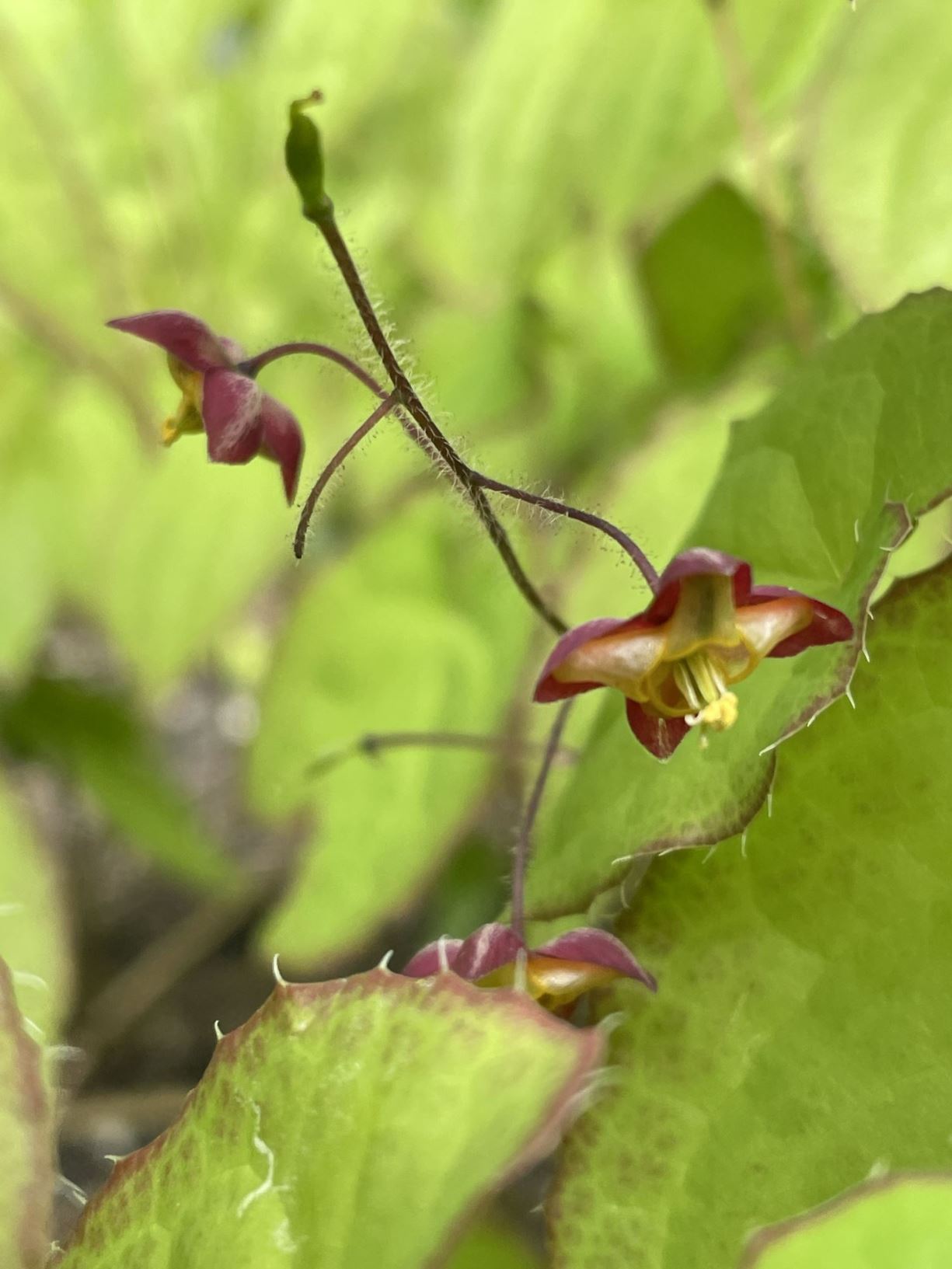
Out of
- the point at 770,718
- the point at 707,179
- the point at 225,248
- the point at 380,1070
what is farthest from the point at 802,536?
the point at 225,248

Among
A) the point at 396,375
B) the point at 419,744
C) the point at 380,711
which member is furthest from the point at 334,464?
the point at 380,711

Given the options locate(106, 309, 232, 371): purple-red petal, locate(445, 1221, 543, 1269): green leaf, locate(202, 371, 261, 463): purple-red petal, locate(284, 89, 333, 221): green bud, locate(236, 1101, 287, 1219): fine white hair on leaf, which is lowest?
locate(445, 1221, 543, 1269): green leaf

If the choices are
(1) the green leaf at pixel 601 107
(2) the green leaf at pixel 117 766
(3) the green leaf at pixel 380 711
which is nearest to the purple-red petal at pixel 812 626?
(3) the green leaf at pixel 380 711

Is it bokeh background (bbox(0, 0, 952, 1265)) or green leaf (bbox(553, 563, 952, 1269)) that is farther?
bokeh background (bbox(0, 0, 952, 1265))

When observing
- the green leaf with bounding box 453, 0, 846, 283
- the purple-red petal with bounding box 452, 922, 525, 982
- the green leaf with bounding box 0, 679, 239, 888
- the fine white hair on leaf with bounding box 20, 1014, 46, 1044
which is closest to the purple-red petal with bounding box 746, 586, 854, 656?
the purple-red petal with bounding box 452, 922, 525, 982

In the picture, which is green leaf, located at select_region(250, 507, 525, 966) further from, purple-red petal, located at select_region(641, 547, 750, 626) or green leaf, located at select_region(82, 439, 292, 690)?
purple-red petal, located at select_region(641, 547, 750, 626)

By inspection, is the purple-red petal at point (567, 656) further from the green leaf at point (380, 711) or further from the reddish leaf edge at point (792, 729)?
the green leaf at point (380, 711)
